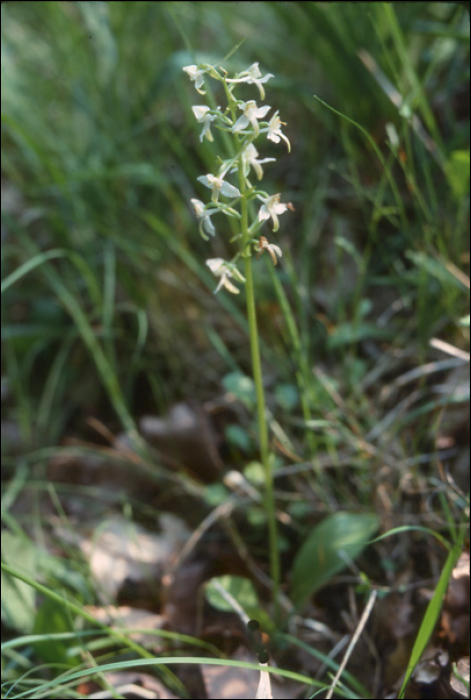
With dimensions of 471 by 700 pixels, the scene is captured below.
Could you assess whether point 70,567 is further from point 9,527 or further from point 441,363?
point 441,363

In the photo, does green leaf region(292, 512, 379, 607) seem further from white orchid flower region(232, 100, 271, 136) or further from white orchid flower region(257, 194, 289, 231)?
white orchid flower region(232, 100, 271, 136)

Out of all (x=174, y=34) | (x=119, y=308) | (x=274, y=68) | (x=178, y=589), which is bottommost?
(x=178, y=589)

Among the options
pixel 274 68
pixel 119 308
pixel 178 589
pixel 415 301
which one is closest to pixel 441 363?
pixel 415 301

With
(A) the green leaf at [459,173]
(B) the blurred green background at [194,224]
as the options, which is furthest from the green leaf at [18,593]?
(A) the green leaf at [459,173]

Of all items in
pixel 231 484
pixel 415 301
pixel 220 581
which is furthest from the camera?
pixel 415 301

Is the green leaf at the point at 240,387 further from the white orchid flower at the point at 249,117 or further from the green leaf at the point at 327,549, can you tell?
the white orchid flower at the point at 249,117

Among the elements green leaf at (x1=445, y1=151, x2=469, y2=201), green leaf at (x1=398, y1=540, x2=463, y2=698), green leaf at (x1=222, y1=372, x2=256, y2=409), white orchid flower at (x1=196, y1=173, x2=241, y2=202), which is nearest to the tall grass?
green leaf at (x1=445, y1=151, x2=469, y2=201)
